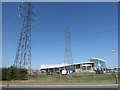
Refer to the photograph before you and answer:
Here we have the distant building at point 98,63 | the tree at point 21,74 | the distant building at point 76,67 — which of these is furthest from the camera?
the distant building at point 98,63

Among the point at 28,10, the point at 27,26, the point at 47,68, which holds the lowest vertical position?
the point at 47,68

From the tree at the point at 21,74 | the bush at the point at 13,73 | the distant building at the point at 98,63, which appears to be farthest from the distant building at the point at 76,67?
the bush at the point at 13,73

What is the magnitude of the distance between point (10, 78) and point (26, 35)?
10.5 meters

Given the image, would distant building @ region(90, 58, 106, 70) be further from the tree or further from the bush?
the bush

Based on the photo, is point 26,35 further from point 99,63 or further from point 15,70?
point 99,63

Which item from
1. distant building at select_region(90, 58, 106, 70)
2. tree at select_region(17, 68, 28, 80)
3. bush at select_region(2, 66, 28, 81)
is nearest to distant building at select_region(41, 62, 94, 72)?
distant building at select_region(90, 58, 106, 70)

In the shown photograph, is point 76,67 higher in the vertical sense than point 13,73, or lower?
lower

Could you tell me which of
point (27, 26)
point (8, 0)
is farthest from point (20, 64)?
point (8, 0)

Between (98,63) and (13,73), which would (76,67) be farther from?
(13,73)

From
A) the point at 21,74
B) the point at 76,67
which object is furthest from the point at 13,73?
the point at 76,67

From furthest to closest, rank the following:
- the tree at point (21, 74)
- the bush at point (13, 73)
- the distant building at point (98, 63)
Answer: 1. the distant building at point (98, 63)
2. the tree at point (21, 74)
3. the bush at point (13, 73)

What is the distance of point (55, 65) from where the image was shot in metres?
91.4

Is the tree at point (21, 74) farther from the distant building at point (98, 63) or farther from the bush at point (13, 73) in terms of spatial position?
the distant building at point (98, 63)

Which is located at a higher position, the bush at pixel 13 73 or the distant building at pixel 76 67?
the bush at pixel 13 73
